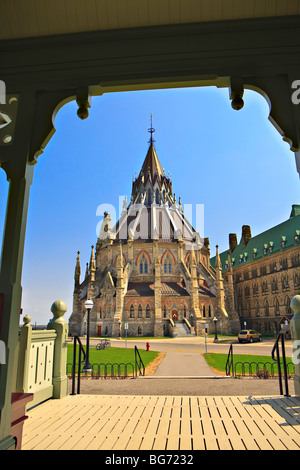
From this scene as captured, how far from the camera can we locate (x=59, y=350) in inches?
274

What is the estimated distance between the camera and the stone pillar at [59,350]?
6.84 metres

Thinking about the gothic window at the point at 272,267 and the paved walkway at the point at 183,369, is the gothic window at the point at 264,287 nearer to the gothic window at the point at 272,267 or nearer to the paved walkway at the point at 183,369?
the gothic window at the point at 272,267

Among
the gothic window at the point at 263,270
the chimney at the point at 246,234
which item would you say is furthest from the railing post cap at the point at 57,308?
the chimney at the point at 246,234

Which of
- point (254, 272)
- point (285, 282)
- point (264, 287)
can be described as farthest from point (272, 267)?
point (254, 272)

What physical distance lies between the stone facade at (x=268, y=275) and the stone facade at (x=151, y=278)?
5.39 m

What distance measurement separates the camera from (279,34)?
386 centimetres

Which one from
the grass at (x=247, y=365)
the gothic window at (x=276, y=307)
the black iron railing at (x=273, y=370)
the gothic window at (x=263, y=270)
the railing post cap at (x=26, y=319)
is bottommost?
the grass at (x=247, y=365)

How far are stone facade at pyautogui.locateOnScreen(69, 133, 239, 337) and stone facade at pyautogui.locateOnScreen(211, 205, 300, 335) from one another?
17.7 feet

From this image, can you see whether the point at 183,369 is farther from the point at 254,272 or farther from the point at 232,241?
the point at 232,241

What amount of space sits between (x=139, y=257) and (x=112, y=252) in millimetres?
5437

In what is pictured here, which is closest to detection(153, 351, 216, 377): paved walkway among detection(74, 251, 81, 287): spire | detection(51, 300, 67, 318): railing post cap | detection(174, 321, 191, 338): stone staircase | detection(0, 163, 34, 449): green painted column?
detection(51, 300, 67, 318): railing post cap

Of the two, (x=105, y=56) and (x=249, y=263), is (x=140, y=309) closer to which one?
(x=249, y=263)

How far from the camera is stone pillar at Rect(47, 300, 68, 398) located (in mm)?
6840

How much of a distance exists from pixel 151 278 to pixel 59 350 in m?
47.0
